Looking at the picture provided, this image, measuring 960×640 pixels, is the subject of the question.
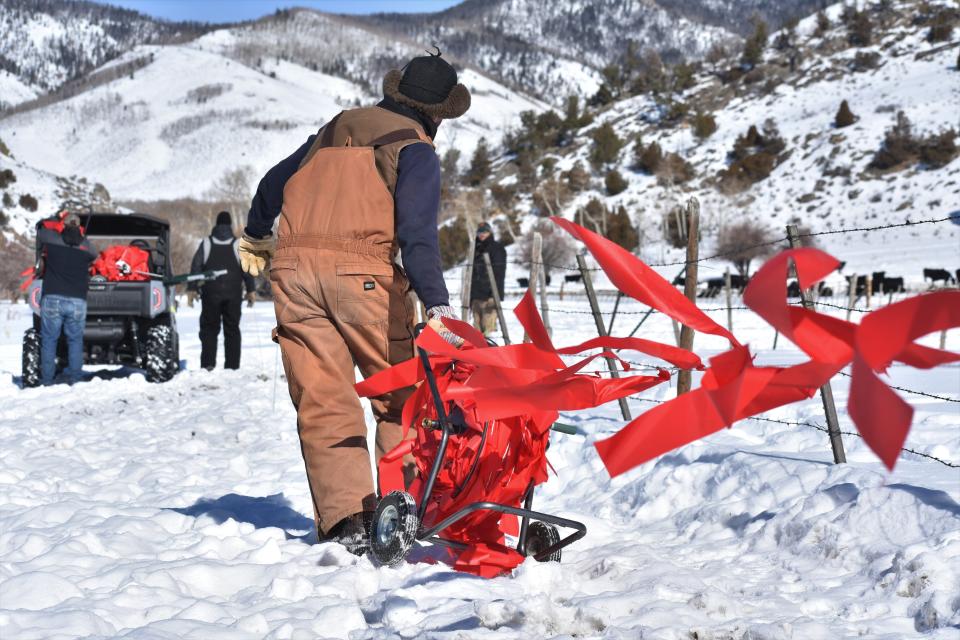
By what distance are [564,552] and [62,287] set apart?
23.2 feet

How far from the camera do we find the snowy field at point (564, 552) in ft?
8.05

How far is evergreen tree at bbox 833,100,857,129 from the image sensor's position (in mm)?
42188

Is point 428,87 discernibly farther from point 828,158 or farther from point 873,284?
point 828,158

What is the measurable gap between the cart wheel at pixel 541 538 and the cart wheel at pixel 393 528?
0.52 metres

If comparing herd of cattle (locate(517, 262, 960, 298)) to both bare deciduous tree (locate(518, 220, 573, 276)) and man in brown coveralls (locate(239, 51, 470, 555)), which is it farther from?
man in brown coveralls (locate(239, 51, 470, 555))

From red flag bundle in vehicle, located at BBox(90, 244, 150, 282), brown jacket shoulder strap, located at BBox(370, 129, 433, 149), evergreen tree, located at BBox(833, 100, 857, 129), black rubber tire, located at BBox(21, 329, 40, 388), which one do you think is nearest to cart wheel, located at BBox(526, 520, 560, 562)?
brown jacket shoulder strap, located at BBox(370, 129, 433, 149)

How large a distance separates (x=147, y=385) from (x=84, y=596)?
6.70 metres

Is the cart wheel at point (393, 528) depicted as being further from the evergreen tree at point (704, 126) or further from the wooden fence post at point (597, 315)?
the evergreen tree at point (704, 126)

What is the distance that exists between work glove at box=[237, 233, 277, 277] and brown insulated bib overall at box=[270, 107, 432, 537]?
50cm

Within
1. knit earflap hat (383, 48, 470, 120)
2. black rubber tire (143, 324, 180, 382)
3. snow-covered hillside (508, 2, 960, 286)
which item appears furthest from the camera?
snow-covered hillside (508, 2, 960, 286)

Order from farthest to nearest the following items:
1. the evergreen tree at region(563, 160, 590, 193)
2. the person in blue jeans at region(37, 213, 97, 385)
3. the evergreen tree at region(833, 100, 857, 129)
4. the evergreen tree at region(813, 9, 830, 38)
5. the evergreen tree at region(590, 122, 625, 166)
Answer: the evergreen tree at region(813, 9, 830, 38) → the evergreen tree at region(590, 122, 625, 166) → the evergreen tree at region(563, 160, 590, 193) → the evergreen tree at region(833, 100, 857, 129) → the person in blue jeans at region(37, 213, 97, 385)

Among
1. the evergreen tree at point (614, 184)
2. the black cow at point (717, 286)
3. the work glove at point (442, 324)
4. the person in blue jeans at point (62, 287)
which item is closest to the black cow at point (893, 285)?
the black cow at point (717, 286)

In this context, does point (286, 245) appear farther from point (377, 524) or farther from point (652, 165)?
point (652, 165)

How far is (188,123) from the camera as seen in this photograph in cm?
12612
